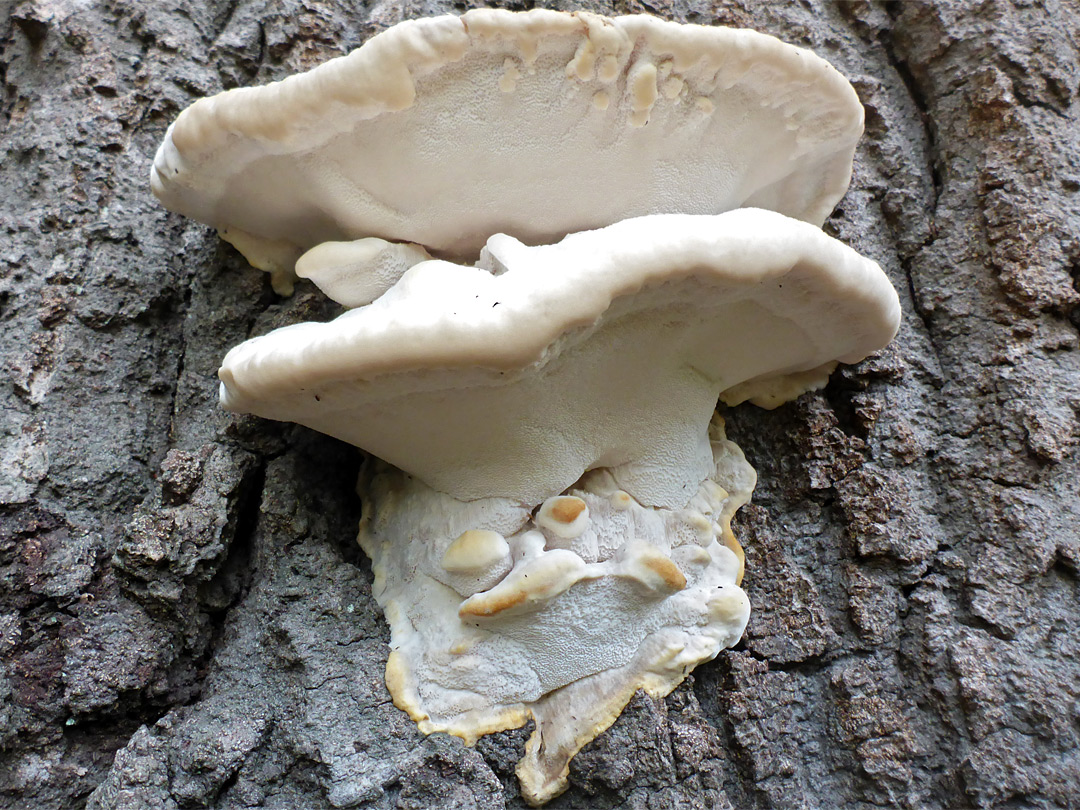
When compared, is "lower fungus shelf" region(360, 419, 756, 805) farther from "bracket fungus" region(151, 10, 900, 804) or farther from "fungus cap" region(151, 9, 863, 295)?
"fungus cap" region(151, 9, 863, 295)

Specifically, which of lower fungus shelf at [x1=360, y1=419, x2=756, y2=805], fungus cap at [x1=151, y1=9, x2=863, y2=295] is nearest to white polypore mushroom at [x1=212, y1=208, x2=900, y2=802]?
lower fungus shelf at [x1=360, y1=419, x2=756, y2=805]

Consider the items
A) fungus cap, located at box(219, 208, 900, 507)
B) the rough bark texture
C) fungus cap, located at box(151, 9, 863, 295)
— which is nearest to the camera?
fungus cap, located at box(219, 208, 900, 507)

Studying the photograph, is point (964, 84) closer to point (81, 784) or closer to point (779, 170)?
point (779, 170)

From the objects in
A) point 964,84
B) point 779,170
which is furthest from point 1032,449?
point 964,84

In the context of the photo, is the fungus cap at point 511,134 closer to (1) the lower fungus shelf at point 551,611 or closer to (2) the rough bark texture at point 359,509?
(2) the rough bark texture at point 359,509

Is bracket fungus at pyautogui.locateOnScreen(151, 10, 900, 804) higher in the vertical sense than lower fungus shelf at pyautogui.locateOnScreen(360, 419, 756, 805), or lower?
higher

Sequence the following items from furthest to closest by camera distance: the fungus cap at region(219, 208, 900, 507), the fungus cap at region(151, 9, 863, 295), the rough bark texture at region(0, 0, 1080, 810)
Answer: the rough bark texture at region(0, 0, 1080, 810) < the fungus cap at region(151, 9, 863, 295) < the fungus cap at region(219, 208, 900, 507)

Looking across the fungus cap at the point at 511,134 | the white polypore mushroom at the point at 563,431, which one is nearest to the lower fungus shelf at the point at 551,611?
the white polypore mushroom at the point at 563,431
